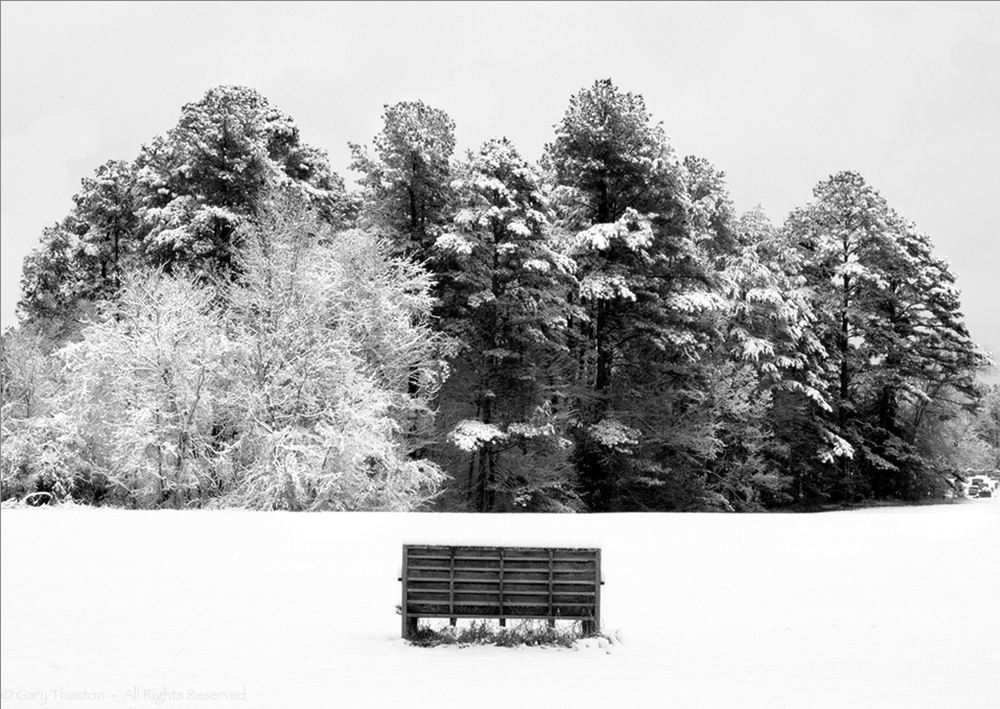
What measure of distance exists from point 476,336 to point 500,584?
21.5m

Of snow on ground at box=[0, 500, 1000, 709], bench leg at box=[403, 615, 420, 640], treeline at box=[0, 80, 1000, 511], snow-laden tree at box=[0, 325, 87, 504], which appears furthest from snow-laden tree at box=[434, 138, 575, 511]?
bench leg at box=[403, 615, 420, 640]

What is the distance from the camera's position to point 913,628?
39.1ft

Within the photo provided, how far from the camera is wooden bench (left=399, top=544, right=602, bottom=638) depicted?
10.6 m

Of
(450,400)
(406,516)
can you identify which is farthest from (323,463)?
(450,400)

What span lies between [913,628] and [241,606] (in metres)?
9.04

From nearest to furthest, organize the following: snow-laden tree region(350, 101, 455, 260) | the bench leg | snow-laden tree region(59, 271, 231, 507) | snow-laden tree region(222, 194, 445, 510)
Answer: the bench leg < snow-laden tree region(222, 194, 445, 510) < snow-laden tree region(59, 271, 231, 507) < snow-laden tree region(350, 101, 455, 260)

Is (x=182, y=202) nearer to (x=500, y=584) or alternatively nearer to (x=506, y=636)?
(x=500, y=584)

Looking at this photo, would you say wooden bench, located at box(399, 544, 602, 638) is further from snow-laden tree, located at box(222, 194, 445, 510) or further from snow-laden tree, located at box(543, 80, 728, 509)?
snow-laden tree, located at box(543, 80, 728, 509)

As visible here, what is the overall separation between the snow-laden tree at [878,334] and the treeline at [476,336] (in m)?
0.13

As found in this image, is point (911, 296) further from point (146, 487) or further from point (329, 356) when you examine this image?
point (146, 487)

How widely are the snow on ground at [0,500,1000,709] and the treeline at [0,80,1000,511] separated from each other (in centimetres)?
414

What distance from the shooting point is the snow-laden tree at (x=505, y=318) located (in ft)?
99.0

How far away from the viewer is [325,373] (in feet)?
82.9

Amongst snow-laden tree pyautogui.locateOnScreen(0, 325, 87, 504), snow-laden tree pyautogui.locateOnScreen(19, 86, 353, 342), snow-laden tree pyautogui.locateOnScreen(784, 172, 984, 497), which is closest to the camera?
snow-laden tree pyautogui.locateOnScreen(0, 325, 87, 504)
